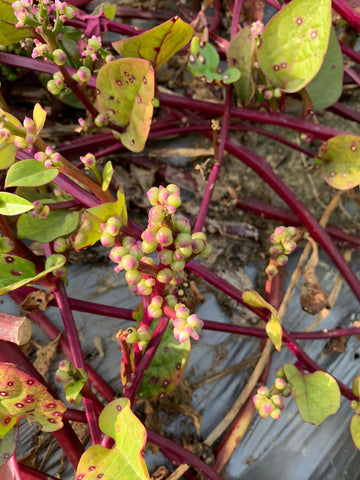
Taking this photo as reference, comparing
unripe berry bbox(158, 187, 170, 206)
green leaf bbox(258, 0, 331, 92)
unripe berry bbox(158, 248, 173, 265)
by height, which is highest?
green leaf bbox(258, 0, 331, 92)

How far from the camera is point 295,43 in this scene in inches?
35.0

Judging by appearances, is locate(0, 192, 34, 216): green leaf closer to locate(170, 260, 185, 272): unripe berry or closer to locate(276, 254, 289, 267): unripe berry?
locate(170, 260, 185, 272): unripe berry

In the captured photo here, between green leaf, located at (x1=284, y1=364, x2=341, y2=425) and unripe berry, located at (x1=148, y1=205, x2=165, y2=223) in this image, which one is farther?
green leaf, located at (x1=284, y1=364, x2=341, y2=425)

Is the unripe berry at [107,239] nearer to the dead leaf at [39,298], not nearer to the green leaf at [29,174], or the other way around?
the green leaf at [29,174]

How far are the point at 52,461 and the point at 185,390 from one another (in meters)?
0.31

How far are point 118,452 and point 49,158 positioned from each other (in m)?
0.42

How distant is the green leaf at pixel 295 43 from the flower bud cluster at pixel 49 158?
54cm

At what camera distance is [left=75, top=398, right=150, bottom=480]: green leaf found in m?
0.58

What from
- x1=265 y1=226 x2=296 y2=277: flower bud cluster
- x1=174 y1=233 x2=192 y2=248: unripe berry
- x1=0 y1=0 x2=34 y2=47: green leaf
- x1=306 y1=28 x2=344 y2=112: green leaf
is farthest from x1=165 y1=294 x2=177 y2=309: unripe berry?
x1=306 y1=28 x2=344 y2=112: green leaf

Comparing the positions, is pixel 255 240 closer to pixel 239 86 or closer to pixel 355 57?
pixel 239 86

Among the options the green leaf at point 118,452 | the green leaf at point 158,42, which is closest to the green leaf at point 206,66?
the green leaf at point 158,42

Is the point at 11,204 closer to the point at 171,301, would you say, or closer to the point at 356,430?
the point at 171,301

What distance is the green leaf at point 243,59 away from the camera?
3.10ft

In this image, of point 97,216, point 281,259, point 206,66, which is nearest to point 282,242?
point 281,259
